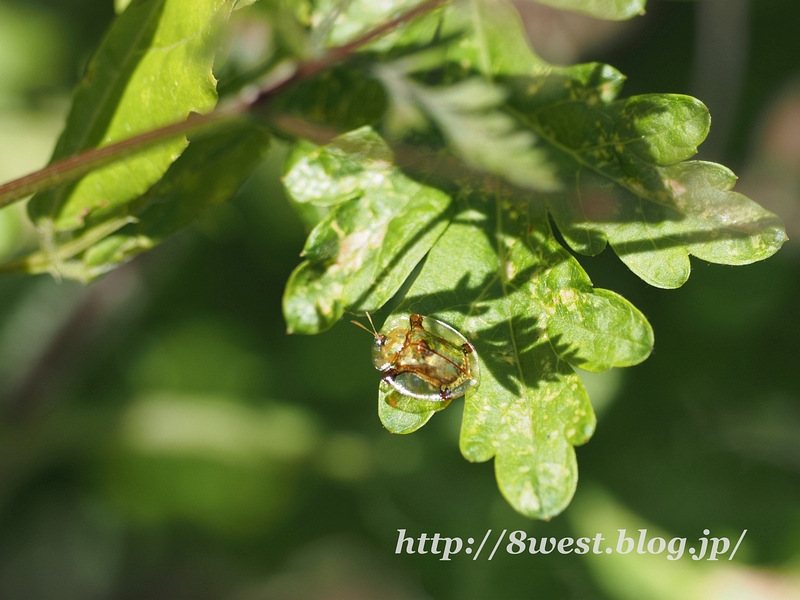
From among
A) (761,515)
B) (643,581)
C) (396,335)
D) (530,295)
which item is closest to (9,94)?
(396,335)

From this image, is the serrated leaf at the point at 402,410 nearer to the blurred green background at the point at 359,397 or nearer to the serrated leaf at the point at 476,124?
the serrated leaf at the point at 476,124

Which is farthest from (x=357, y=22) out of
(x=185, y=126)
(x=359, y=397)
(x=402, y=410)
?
(x=359, y=397)

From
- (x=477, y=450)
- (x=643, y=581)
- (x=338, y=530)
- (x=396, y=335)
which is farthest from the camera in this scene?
(x=338, y=530)

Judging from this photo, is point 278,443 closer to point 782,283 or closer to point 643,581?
point 643,581

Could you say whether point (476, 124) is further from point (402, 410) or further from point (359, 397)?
point (359, 397)

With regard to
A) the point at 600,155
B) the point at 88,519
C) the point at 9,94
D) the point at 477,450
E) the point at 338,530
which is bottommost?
the point at 338,530

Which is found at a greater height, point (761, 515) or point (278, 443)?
point (278, 443)

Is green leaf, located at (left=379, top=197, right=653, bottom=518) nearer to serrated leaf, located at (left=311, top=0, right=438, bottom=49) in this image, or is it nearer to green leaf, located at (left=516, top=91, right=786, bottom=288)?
green leaf, located at (left=516, top=91, right=786, bottom=288)
